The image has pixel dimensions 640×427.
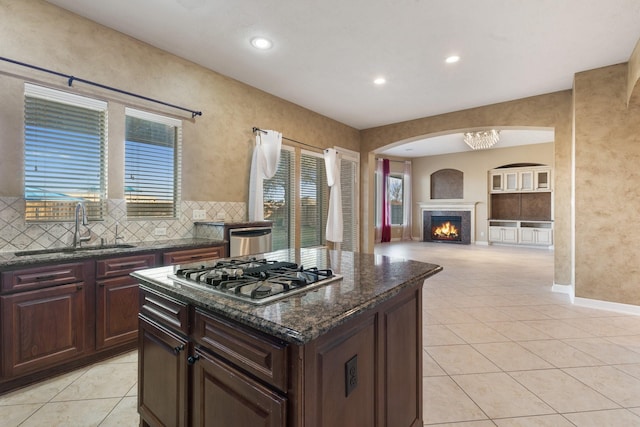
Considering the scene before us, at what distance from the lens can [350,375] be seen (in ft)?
3.41

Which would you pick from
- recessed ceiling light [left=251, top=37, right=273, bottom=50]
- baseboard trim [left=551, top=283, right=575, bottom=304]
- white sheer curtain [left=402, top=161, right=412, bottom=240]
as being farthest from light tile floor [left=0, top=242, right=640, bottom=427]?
white sheer curtain [left=402, top=161, right=412, bottom=240]

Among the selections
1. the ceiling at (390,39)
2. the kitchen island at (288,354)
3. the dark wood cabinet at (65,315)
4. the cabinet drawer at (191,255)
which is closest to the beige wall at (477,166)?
the ceiling at (390,39)

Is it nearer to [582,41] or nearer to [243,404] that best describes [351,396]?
[243,404]

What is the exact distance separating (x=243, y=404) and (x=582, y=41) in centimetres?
423

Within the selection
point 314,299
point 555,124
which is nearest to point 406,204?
point 555,124

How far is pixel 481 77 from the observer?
12.4 feet

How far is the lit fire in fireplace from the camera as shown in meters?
10.3

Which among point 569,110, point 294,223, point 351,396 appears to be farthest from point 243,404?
point 569,110

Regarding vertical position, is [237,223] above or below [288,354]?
above

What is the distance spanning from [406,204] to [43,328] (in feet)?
34.3

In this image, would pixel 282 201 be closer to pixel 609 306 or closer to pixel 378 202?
pixel 609 306

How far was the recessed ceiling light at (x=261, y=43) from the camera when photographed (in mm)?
2969

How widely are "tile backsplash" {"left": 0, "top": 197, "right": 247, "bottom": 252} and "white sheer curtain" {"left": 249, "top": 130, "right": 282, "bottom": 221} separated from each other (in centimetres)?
19

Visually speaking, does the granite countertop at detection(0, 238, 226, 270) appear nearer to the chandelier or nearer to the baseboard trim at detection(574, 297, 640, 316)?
the baseboard trim at detection(574, 297, 640, 316)
